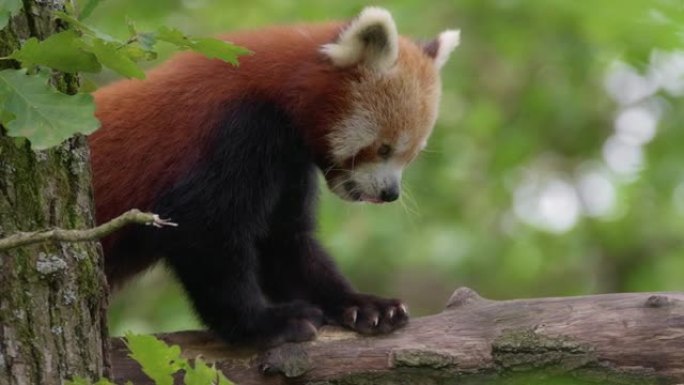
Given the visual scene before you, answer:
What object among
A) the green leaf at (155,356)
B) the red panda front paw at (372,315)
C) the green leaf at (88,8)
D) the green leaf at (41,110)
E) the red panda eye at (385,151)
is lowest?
the green leaf at (155,356)

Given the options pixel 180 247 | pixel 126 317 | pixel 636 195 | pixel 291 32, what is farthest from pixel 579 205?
pixel 180 247

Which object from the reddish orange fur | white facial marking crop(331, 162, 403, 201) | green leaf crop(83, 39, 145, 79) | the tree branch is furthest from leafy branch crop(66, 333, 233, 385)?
white facial marking crop(331, 162, 403, 201)

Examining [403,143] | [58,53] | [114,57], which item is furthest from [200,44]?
[403,143]

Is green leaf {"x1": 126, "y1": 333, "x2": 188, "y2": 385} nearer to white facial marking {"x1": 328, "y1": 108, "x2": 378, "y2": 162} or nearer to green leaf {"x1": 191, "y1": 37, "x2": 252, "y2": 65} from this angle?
green leaf {"x1": 191, "y1": 37, "x2": 252, "y2": 65}

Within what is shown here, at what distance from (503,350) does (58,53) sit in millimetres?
1650

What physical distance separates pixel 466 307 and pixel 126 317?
18.8ft

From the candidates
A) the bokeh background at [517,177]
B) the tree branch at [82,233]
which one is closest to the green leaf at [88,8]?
the tree branch at [82,233]

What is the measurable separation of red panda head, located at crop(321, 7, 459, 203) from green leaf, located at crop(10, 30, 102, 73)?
2.20m

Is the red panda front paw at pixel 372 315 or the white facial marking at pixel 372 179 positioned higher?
the white facial marking at pixel 372 179

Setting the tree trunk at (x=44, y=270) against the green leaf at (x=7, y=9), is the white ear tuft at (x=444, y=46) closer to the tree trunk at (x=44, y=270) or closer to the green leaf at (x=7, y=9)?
the tree trunk at (x=44, y=270)

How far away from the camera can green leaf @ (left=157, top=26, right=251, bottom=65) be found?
222cm

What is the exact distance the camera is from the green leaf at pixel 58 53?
7.04ft

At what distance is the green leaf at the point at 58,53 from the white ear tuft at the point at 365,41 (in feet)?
7.20

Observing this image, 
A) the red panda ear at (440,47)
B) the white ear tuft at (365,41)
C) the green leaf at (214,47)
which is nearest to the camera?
the green leaf at (214,47)
